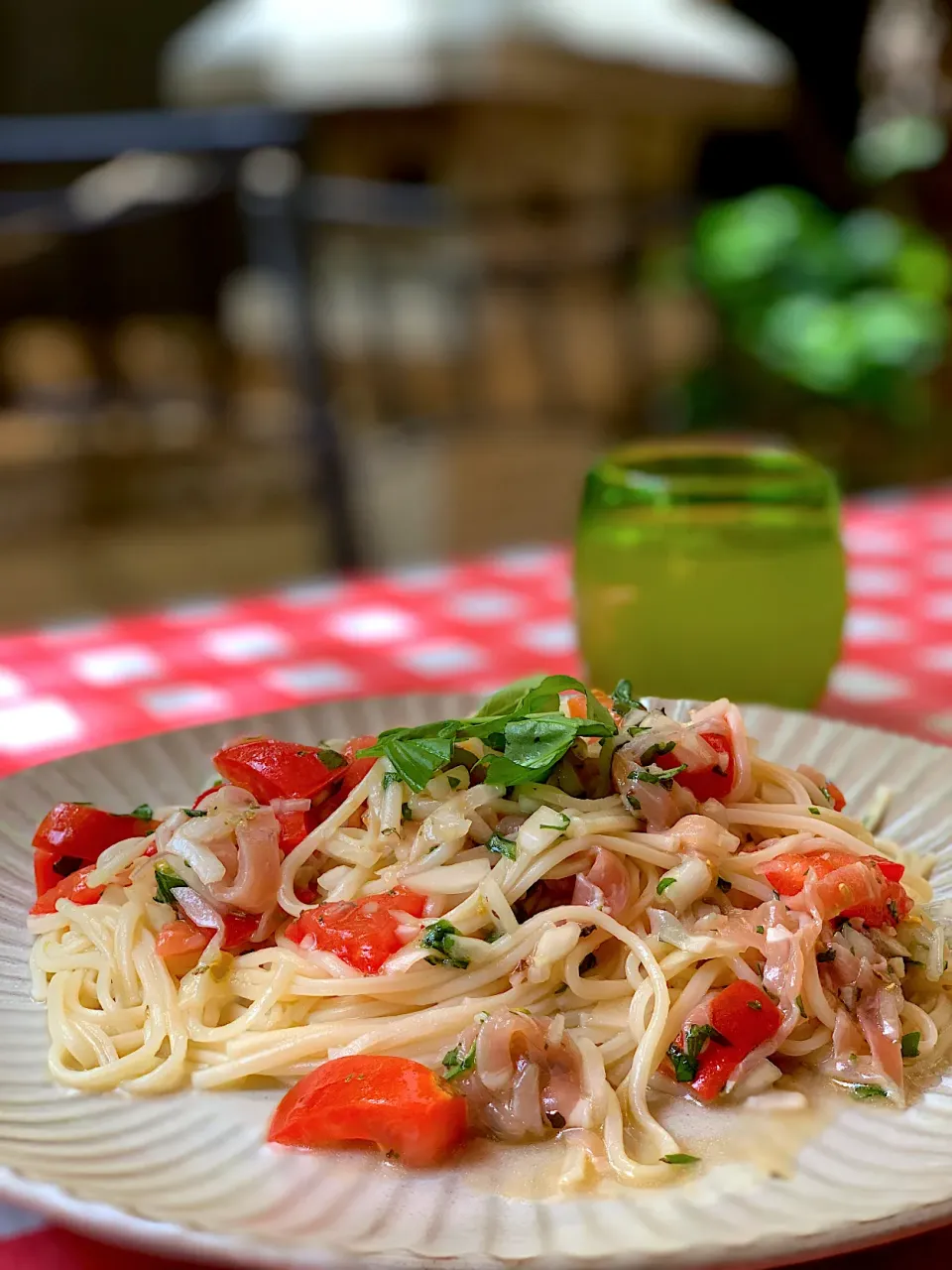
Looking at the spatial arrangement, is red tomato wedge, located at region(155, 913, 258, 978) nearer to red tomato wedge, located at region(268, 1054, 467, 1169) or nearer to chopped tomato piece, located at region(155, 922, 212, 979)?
chopped tomato piece, located at region(155, 922, 212, 979)

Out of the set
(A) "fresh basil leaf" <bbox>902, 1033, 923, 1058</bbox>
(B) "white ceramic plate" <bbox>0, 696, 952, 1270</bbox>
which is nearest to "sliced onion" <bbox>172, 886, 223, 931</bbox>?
(B) "white ceramic plate" <bbox>0, 696, 952, 1270</bbox>

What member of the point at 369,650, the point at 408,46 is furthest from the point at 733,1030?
the point at 408,46

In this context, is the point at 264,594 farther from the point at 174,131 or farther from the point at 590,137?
the point at 590,137

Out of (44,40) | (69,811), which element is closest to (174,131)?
(69,811)

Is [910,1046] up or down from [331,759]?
down

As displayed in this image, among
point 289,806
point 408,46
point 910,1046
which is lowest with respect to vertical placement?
point 910,1046

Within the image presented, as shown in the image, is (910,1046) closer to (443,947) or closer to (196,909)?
(443,947)
